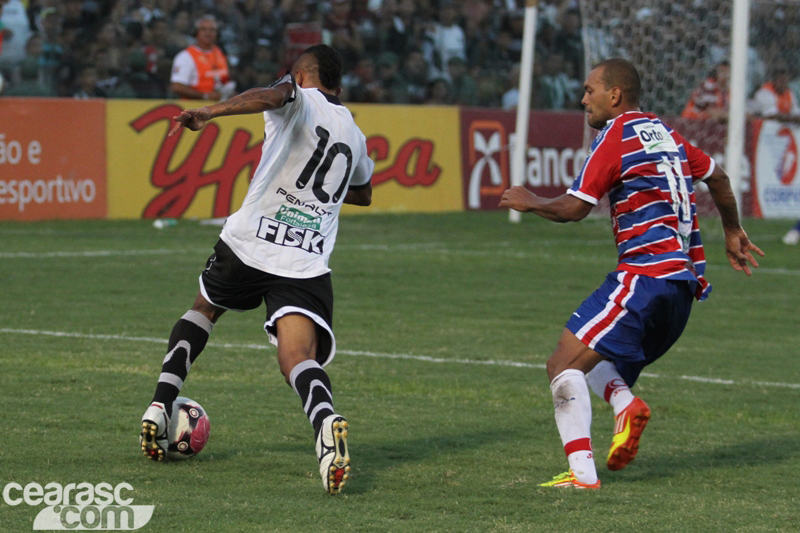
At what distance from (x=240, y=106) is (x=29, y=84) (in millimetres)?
12743

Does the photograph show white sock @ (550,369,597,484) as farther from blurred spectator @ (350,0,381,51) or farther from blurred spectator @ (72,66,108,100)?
blurred spectator @ (350,0,381,51)

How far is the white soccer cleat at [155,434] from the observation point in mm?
4922

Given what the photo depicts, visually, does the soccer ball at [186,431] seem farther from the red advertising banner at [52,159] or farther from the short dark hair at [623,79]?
the red advertising banner at [52,159]

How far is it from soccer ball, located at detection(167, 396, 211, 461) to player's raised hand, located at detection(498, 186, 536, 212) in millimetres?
1555

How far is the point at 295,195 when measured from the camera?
197 inches

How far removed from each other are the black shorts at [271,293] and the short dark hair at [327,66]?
787 mm

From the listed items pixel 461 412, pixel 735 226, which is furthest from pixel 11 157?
pixel 735 226

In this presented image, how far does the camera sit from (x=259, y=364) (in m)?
7.36

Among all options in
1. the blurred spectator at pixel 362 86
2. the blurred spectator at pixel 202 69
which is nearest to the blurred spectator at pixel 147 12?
the blurred spectator at pixel 202 69

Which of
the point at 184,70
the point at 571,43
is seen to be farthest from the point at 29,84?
the point at 571,43

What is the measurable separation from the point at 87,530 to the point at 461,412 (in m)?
2.60

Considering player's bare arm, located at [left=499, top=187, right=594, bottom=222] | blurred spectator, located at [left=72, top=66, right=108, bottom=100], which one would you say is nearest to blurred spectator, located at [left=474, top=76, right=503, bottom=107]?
blurred spectator, located at [left=72, top=66, right=108, bottom=100]

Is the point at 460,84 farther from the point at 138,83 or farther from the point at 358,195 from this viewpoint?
the point at 358,195

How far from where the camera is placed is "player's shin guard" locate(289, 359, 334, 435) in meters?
4.64
